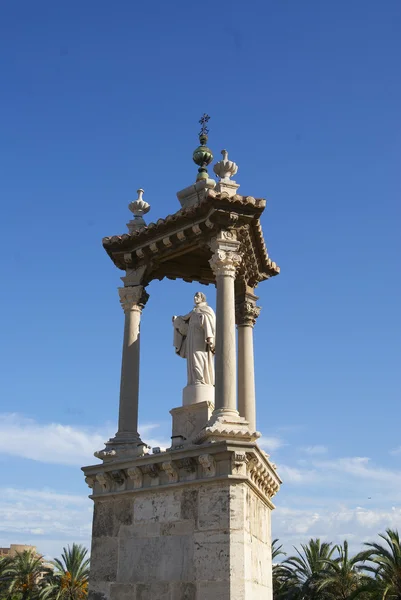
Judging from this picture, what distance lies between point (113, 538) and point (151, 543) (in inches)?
34.9

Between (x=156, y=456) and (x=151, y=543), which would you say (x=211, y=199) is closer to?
(x=156, y=456)

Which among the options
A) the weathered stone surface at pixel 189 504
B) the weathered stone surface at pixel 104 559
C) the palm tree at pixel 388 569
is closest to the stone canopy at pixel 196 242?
the weathered stone surface at pixel 189 504

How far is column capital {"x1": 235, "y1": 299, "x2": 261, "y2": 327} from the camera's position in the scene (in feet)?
46.0

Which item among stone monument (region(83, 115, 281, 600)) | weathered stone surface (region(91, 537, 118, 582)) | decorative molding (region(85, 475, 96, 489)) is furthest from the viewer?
decorative molding (region(85, 475, 96, 489))

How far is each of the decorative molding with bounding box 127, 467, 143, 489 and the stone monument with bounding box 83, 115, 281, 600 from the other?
2cm

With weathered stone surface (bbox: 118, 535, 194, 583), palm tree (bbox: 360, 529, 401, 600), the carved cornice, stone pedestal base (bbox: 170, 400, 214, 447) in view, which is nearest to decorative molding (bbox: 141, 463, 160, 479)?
the carved cornice

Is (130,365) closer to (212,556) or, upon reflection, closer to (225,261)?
(225,261)

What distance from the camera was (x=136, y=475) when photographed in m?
11.6

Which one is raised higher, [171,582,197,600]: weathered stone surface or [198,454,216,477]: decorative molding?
[198,454,216,477]: decorative molding

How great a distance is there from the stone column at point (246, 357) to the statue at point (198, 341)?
993mm

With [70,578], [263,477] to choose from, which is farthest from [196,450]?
[70,578]

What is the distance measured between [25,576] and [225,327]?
4501cm

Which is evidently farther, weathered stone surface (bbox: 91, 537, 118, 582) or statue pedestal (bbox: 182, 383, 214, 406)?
statue pedestal (bbox: 182, 383, 214, 406)

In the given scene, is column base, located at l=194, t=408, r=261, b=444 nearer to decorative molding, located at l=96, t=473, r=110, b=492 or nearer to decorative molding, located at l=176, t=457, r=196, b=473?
decorative molding, located at l=176, t=457, r=196, b=473
